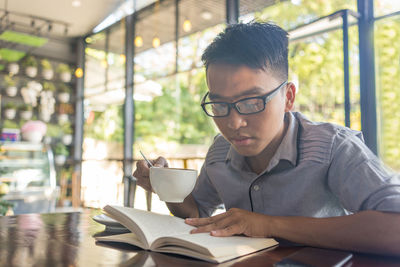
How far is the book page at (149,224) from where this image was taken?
2.81 ft

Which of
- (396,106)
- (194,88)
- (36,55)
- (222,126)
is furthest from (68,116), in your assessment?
(222,126)

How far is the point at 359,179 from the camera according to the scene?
37.4 inches

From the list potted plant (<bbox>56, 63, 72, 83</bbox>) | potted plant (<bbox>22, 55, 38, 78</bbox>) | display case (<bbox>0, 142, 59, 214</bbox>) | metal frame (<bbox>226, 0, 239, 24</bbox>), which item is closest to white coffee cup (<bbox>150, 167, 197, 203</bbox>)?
metal frame (<bbox>226, 0, 239, 24</bbox>)

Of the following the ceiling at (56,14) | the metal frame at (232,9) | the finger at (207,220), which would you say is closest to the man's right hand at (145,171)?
the finger at (207,220)

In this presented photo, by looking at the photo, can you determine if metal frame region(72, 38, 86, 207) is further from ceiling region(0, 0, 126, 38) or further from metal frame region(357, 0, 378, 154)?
metal frame region(357, 0, 378, 154)

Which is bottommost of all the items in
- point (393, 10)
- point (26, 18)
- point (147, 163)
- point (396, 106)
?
point (147, 163)

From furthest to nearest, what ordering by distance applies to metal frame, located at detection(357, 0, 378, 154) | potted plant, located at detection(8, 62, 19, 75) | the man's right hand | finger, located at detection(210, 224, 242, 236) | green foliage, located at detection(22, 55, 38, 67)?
1. green foliage, located at detection(22, 55, 38, 67)
2. potted plant, located at detection(8, 62, 19, 75)
3. metal frame, located at detection(357, 0, 378, 154)
4. the man's right hand
5. finger, located at detection(210, 224, 242, 236)

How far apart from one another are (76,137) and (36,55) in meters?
1.74

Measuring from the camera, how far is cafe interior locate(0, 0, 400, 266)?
2791mm

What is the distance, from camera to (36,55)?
699cm

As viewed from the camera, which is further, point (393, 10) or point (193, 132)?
point (193, 132)

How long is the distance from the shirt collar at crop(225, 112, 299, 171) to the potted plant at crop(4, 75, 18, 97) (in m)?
6.15

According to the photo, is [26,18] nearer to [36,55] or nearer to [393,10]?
[36,55]

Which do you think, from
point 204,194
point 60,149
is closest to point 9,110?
point 60,149
